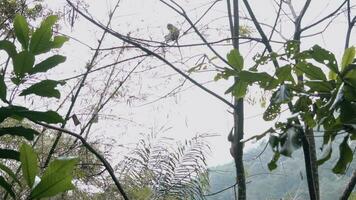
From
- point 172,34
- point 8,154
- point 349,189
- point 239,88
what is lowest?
point 349,189

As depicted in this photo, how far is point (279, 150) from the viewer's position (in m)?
0.74

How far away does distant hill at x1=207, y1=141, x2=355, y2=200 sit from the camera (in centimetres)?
150

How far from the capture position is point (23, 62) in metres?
0.70

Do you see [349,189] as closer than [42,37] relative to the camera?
No

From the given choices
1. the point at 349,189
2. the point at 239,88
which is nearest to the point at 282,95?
the point at 239,88

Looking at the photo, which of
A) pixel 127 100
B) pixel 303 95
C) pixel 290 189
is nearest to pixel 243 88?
pixel 303 95

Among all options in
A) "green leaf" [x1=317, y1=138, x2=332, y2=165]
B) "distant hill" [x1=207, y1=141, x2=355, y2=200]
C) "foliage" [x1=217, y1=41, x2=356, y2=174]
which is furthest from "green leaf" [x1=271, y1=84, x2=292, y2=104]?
"distant hill" [x1=207, y1=141, x2=355, y2=200]

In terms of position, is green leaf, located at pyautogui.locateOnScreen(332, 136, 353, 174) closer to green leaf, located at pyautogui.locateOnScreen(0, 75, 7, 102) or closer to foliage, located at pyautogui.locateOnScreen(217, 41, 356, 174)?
foliage, located at pyautogui.locateOnScreen(217, 41, 356, 174)

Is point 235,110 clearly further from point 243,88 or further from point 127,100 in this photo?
point 127,100

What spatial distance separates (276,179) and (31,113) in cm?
188

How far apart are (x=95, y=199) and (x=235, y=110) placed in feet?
4.39

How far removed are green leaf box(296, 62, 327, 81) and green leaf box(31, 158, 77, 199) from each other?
0.41 metres

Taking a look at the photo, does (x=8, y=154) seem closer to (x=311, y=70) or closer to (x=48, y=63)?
(x=48, y=63)

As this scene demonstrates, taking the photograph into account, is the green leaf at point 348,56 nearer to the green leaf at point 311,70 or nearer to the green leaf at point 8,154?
the green leaf at point 311,70
